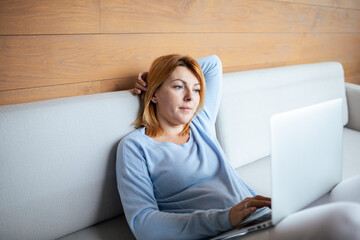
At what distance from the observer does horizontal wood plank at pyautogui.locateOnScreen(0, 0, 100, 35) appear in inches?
41.3

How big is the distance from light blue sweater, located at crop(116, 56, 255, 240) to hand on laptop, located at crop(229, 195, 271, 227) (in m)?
0.02

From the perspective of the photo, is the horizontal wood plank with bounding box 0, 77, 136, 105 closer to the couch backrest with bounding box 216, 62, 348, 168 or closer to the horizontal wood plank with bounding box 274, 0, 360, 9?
the couch backrest with bounding box 216, 62, 348, 168

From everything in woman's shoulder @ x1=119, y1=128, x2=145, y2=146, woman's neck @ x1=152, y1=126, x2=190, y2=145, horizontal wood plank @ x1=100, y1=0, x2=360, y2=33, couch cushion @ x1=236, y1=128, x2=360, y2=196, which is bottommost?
couch cushion @ x1=236, y1=128, x2=360, y2=196

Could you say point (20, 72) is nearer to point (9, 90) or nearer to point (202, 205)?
point (9, 90)

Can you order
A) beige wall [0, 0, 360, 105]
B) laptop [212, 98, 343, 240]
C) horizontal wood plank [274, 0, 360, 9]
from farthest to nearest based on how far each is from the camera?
horizontal wood plank [274, 0, 360, 9]
beige wall [0, 0, 360, 105]
laptop [212, 98, 343, 240]

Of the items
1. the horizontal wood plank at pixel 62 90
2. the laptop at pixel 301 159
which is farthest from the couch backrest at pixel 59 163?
the laptop at pixel 301 159

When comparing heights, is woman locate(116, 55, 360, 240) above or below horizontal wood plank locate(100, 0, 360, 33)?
below

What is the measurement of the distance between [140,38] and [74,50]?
0.31 m

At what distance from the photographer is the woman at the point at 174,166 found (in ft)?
3.18

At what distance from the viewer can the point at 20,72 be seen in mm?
1117

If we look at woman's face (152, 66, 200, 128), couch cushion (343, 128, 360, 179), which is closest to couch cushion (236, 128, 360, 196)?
couch cushion (343, 128, 360, 179)

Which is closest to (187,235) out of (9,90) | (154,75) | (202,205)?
(202,205)

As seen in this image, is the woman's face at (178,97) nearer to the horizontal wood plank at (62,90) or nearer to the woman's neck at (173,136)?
the woman's neck at (173,136)

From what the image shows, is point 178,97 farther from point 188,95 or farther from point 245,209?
point 245,209
